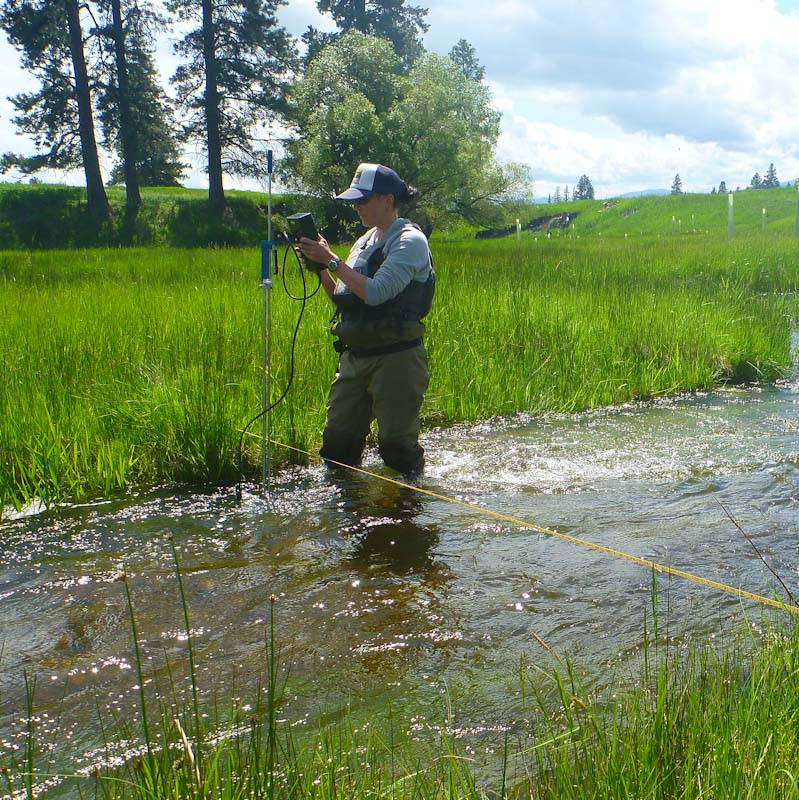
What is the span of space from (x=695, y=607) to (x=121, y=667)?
2.31m

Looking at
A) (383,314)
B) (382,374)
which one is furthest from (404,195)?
(382,374)

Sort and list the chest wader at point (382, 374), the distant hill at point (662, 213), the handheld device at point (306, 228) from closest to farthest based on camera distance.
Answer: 1. the handheld device at point (306, 228)
2. the chest wader at point (382, 374)
3. the distant hill at point (662, 213)

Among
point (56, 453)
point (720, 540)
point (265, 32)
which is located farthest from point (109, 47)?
point (720, 540)

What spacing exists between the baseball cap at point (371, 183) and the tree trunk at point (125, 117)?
27.4 meters

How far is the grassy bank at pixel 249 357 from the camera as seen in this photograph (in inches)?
217

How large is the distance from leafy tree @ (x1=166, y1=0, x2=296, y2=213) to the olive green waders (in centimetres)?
2776

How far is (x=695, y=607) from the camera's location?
Result: 3514 mm

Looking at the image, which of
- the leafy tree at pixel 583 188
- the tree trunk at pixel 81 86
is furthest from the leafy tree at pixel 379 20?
the leafy tree at pixel 583 188

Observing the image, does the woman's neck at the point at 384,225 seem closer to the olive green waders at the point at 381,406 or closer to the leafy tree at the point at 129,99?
the olive green waders at the point at 381,406

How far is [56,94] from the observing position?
3195 centimetres

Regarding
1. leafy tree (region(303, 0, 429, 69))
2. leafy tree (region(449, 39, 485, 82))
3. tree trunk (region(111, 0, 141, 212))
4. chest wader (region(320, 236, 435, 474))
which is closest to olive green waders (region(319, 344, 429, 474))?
chest wader (region(320, 236, 435, 474))

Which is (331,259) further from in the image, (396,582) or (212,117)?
(212,117)

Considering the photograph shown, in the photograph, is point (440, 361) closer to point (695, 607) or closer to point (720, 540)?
point (720, 540)

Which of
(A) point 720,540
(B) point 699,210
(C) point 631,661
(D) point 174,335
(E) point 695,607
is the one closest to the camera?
(C) point 631,661
